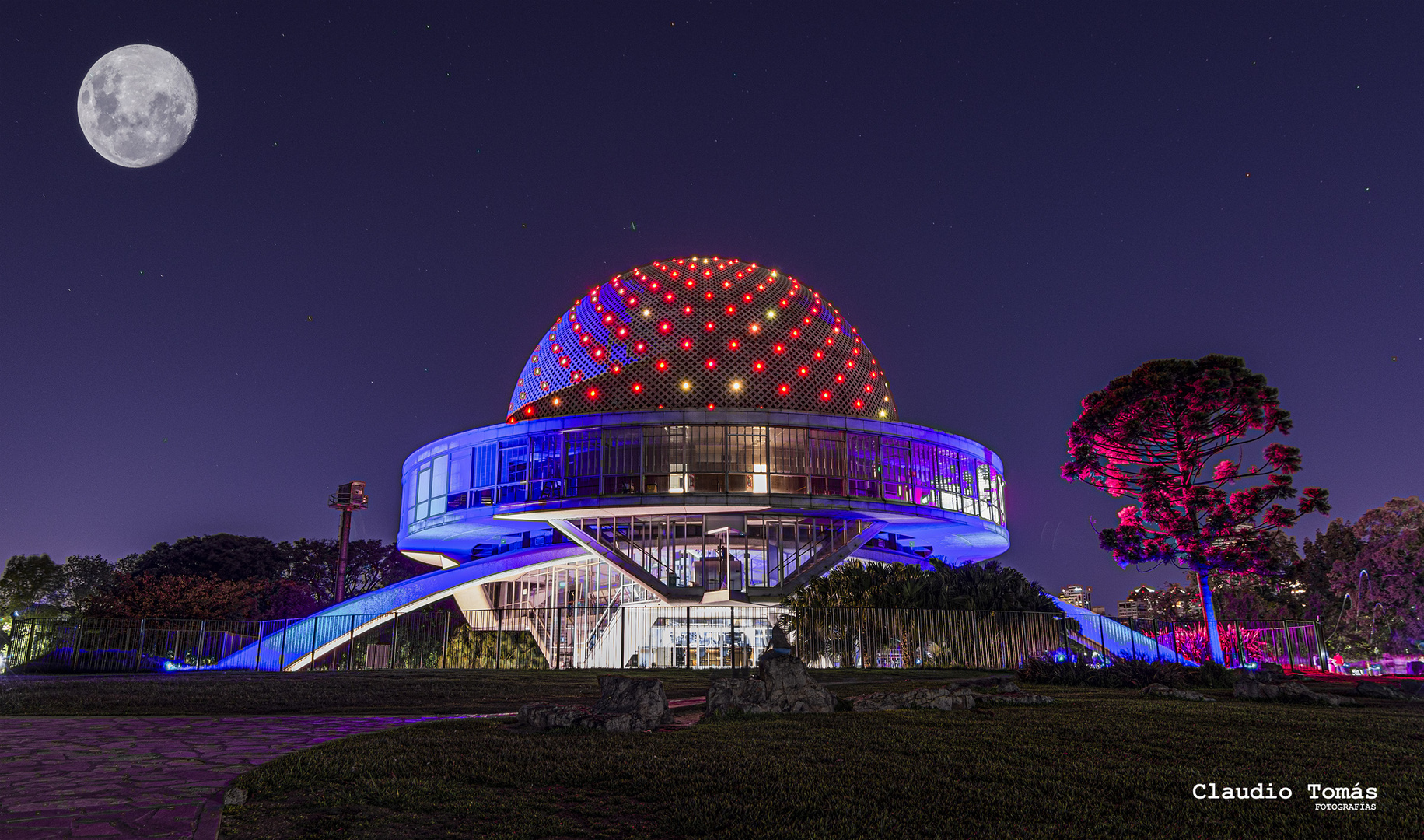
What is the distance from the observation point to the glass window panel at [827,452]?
112 ft

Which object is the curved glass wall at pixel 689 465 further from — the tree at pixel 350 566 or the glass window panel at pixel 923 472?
the tree at pixel 350 566

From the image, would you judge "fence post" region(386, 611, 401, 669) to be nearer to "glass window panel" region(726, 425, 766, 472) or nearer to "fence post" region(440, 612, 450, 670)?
"fence post" region(440, 612, 450, 670)

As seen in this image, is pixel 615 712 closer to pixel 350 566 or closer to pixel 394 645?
pixel 394 645

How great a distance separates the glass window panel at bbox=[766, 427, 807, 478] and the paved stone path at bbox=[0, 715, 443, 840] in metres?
24.8

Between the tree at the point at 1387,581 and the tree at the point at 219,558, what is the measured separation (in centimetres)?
5730

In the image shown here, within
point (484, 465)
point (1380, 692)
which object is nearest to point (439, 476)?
point (484, 465)

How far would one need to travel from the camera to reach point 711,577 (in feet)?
109

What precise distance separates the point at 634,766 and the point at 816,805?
1.56 metres

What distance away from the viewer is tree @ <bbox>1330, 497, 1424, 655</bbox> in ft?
131

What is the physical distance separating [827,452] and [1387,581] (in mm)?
27628

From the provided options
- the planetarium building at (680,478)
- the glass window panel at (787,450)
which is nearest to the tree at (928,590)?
the planetarium building at (680,478)

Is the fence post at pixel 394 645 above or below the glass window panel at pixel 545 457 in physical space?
below

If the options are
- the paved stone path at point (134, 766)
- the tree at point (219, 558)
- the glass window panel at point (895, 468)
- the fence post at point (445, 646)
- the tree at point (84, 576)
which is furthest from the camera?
the tree at point (84, 576)

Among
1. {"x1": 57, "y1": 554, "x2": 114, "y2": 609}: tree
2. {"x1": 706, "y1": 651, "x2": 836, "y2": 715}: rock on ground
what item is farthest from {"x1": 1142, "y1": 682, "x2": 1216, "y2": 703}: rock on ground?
{"x1": 57, "y1": 554, "x2": 114, "y2": 609}: tree
